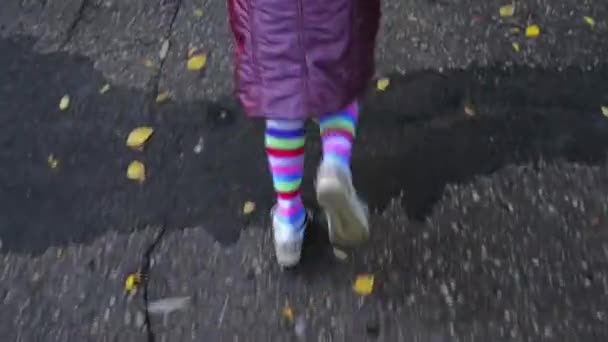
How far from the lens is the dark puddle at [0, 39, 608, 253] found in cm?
303

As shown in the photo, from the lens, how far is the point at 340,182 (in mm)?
2238

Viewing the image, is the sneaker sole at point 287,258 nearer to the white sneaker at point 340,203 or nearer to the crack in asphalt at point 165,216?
the white sneaker at point 340,203

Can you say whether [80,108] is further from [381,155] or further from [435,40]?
[435,40]

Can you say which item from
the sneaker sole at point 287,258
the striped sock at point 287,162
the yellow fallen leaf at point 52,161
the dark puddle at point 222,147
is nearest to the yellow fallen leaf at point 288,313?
the sneaker sole at point 287,258

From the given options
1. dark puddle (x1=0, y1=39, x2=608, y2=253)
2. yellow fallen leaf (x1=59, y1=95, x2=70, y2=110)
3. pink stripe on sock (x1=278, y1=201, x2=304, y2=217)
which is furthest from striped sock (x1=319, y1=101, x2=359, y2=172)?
yellow fallen leaf (x1=59, y1=95, x2=70, y2=110)

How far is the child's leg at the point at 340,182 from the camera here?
2.25 metres

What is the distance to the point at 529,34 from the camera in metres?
3.76

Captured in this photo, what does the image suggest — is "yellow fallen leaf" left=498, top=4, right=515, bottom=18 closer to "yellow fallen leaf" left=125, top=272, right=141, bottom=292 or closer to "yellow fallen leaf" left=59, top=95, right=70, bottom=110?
"yellow fallen leaf" left=59, top=95, right=70, bottom=110

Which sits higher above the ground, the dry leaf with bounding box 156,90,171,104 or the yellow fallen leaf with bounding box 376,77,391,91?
the dry leaf with bounding box 156,90,171,104

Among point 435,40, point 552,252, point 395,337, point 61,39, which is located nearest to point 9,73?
point 61,39

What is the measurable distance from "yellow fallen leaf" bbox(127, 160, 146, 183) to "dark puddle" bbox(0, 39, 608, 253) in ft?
0.09

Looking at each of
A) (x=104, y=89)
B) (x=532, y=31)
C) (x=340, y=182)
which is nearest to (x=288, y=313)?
(x=340, y=182)

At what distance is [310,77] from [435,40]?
5.67 feet

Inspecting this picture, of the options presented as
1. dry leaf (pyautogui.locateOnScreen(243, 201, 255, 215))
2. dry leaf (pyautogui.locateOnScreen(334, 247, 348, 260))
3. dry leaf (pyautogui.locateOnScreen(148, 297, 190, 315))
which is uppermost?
dry leaf (pyautogui.locateOnScreen(148, 297, 190, 315))
